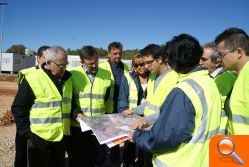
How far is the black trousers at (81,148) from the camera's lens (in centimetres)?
534

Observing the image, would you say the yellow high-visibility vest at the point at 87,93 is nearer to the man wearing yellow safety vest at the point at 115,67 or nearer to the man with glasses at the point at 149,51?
the man with glasses at the point at 149,51

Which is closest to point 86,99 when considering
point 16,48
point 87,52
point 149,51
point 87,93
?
point 87,93

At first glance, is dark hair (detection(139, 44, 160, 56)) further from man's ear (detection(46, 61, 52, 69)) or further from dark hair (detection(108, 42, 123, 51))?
dark hair (detection(108, 42, 123, 51))

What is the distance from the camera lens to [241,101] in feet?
9.48

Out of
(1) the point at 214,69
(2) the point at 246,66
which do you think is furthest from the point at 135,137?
(1) the point at 214,69

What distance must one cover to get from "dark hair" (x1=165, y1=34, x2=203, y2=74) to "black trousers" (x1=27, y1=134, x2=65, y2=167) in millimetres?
2181

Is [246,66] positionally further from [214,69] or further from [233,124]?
[214,69]

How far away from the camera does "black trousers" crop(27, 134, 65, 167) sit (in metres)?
4.20


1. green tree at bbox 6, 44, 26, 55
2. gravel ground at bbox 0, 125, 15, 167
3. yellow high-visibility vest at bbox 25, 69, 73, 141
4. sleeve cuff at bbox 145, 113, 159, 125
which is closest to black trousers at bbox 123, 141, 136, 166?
gravel ground at bbox 0, 125, 15, 167

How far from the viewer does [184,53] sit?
277 cm

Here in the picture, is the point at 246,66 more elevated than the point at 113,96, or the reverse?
the point at 246,66

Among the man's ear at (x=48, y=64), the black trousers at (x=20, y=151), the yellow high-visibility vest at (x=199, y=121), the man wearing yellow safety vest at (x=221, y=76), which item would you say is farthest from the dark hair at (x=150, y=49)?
the black trousers at (x=20, y=151)

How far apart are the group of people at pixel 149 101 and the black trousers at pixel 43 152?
1 cm

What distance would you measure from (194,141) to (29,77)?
92.8 inches
